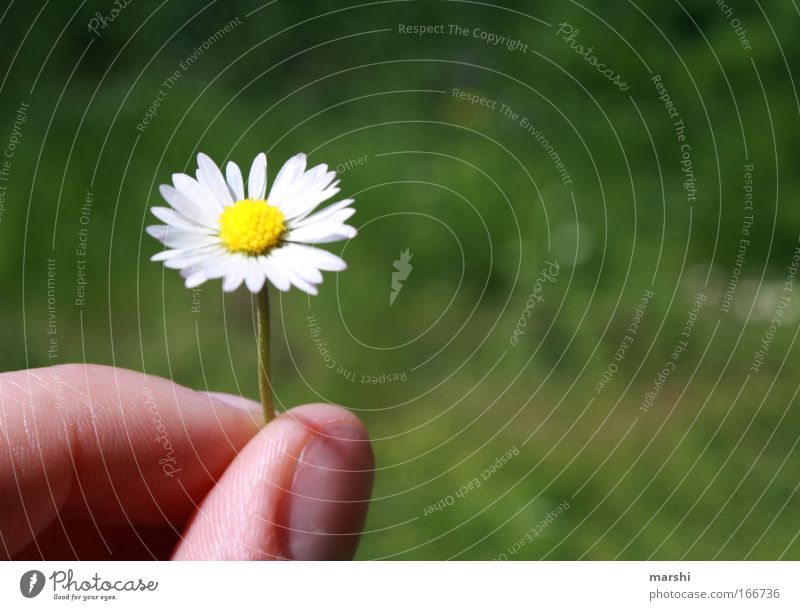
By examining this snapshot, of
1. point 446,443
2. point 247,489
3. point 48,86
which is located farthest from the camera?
point 48,86

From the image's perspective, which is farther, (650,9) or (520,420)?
(650,9)

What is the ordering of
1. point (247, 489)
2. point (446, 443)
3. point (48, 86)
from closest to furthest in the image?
point (247, 489)
point (446, 443)
point (48, 86)

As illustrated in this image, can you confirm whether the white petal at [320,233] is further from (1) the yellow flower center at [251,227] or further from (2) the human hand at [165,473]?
(2) the human hand at [165,473]

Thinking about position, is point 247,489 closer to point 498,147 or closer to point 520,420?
point 520,420

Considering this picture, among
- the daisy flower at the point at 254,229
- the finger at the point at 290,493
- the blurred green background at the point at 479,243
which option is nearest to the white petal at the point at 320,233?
the daisy flower at the point at 254,229

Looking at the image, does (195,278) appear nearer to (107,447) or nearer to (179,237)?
(179,237)
